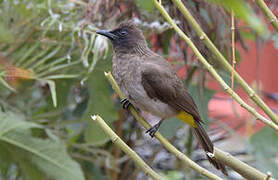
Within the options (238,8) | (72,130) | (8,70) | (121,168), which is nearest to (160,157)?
(121,168)

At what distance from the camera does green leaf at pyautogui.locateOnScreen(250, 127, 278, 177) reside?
1.32 meters

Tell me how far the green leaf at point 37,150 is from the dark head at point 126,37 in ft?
1.27

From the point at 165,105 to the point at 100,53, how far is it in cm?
29

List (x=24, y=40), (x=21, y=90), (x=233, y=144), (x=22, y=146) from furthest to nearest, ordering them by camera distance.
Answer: (x=233, y=144)
(x=21, y=90)
(x=24, y=40)
(x=22, y=146)

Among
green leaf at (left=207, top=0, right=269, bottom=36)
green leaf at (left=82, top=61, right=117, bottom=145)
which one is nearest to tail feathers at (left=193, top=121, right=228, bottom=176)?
green leaf at (left=82, top=61, right=117, bottom=145)

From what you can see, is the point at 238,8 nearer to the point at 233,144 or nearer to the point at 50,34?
the point at 50,34

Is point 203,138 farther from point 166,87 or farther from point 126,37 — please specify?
point 126,37

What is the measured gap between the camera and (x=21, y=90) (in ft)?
6.11

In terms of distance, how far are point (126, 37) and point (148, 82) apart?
0.58ft

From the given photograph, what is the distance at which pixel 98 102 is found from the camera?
162 centimetres

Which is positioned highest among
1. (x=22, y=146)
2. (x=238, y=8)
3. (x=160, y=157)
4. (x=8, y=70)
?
(x=8, y=70)

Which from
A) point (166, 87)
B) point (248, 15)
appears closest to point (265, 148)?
point (166, 87)

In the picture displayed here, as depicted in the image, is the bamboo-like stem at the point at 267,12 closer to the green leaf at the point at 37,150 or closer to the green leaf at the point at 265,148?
the green leaf at the point at 265,148

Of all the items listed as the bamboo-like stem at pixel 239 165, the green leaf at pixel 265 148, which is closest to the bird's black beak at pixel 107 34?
the green leaf at pixel 265 148
